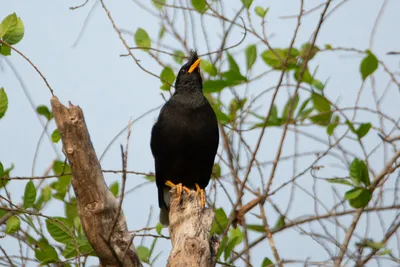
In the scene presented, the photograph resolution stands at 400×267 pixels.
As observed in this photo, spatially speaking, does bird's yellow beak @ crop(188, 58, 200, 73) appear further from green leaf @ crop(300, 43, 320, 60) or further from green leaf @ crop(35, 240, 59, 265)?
green leaf @ crop(35, 240, 59, 265)

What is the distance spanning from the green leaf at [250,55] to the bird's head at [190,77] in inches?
27.0

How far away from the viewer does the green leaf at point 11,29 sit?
388cm

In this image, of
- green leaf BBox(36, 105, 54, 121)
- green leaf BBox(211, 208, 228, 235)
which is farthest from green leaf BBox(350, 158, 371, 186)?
green leaf BBox(36, 105, 54, 121)

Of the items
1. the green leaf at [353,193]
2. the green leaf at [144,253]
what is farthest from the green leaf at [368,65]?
the green leaf at [144,253]

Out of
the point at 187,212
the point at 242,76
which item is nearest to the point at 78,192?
the point at 187,212

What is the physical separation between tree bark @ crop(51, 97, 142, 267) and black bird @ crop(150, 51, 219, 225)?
4.07 feet

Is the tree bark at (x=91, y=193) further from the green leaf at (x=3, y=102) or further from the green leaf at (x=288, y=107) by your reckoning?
the green leaf at (x=288, y=107)

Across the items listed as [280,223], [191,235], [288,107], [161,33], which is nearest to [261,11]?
[288,107]

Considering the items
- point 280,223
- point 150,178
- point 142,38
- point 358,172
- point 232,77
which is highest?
A: point 142,38

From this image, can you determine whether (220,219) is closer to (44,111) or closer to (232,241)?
(232,241)

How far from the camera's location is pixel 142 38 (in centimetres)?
489

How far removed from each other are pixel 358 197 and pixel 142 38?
6.55 feet

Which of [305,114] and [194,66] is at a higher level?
[194,66]

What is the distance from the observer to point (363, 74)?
4.29m
